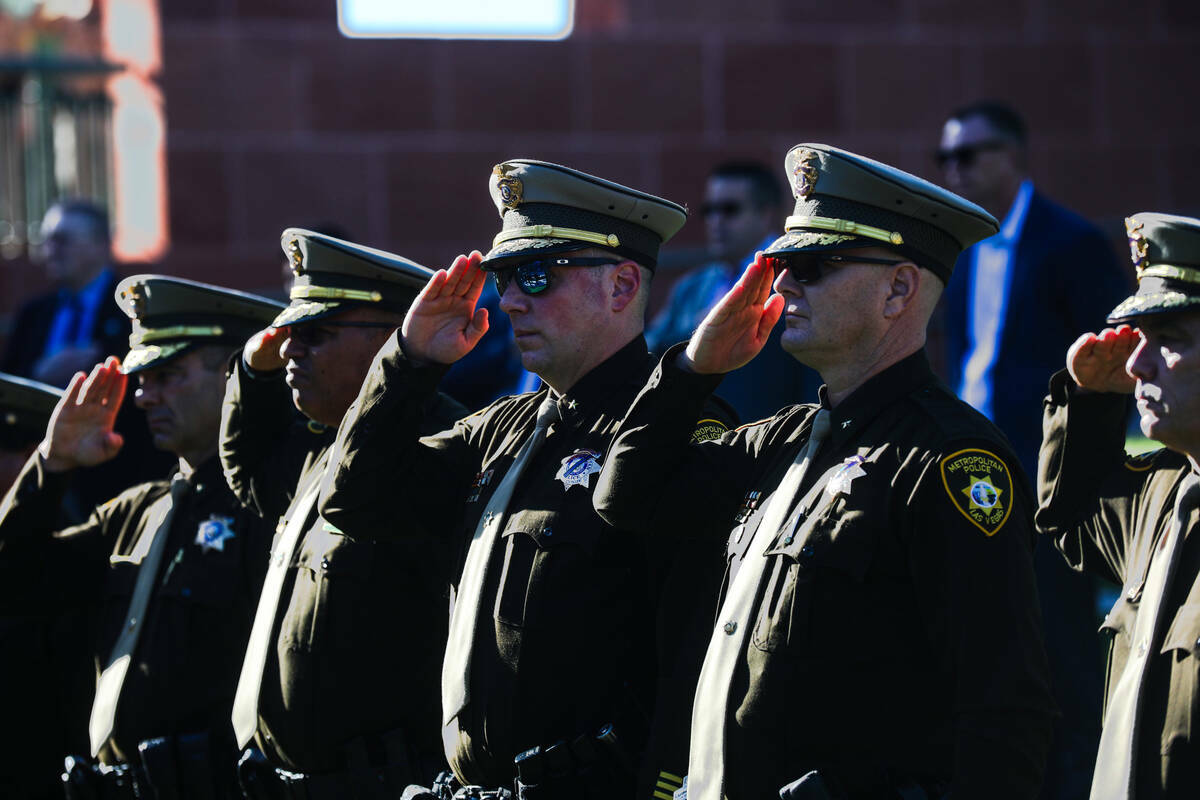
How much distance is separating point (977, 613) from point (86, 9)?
7766mm

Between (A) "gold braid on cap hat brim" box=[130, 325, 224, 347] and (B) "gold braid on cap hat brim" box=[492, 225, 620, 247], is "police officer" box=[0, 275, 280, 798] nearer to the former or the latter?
(A) "gold braid on cap hat brim" box=[130, 325, 224, 347]

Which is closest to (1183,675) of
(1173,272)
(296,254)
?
→ (1173,272)

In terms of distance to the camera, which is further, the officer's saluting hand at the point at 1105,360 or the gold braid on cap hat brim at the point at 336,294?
the gold braid on cap hat brim at the point at 336,294

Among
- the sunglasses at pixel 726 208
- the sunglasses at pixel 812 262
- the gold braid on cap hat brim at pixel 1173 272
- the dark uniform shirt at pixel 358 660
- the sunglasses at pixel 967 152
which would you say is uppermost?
the sunglasses at pixel 967 152

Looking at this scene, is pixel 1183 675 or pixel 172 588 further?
pixel 172 588

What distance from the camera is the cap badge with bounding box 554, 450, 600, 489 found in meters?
3.68

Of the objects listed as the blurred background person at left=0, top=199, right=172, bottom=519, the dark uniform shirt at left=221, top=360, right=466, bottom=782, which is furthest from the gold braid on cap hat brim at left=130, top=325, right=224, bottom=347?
the blurred background person at left=0, top=199, right=172, bottom=519

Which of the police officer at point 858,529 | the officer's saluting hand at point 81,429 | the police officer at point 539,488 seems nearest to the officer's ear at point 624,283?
the police officer at point 539,488

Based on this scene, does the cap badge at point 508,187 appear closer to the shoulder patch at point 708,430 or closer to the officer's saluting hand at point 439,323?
the officer's saluting hand at point 439,323

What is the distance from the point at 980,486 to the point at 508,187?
4.61 ft

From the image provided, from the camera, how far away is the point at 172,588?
5012mm

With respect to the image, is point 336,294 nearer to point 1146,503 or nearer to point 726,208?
point 1146,503

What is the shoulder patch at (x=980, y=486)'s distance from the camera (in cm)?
298

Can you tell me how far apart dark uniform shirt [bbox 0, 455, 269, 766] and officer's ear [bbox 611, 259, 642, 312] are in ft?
5.60
